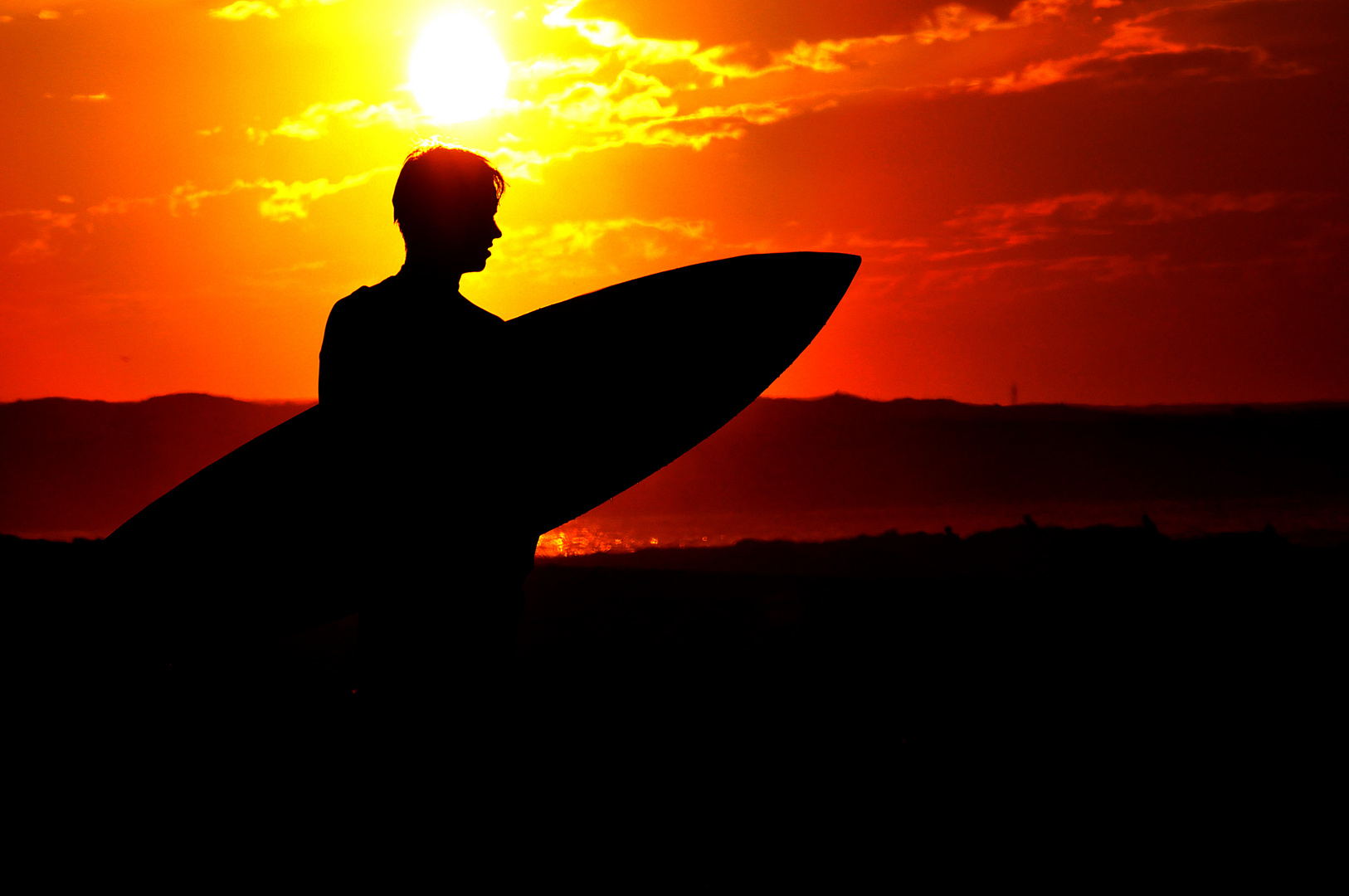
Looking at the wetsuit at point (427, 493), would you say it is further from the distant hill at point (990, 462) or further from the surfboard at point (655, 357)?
the distant hill at point (990, 462)

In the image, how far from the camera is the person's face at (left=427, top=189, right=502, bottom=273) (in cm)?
299

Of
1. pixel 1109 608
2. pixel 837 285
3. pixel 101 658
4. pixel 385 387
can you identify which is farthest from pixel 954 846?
pixel 1109 608

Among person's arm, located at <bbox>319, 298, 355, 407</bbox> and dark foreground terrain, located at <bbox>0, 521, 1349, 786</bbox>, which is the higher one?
person's arm, located at <bbox>319, 298, 355, 407</bbox>

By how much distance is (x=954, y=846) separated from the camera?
15.5ft

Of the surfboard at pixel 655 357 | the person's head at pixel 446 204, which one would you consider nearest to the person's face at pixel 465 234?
the person's head at pixel 446 204

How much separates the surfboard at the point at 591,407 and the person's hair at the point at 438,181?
73 centimetres

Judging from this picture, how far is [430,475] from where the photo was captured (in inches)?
113

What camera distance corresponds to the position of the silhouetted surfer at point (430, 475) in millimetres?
2822

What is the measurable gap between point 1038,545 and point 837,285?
52.2ft

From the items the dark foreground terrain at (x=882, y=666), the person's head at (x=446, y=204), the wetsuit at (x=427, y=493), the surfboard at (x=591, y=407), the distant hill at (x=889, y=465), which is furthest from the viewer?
the distant hill at (x=889, y=465)

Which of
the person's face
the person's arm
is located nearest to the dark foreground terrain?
the person's arm

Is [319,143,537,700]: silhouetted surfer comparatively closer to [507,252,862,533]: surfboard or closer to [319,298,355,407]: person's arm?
[319,298,355,407]: person's arm

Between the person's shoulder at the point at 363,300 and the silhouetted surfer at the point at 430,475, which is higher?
the person's shoulder at the point at 363,300

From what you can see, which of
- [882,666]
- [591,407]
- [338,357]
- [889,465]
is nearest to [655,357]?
[591,407]
